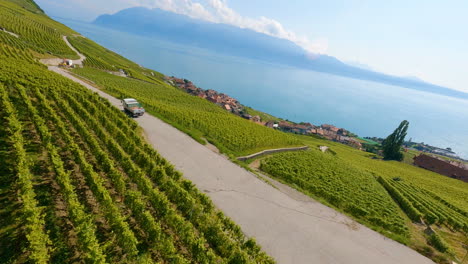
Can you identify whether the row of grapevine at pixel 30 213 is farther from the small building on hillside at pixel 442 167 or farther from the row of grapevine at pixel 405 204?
the small building on hillside at pixel 442 167

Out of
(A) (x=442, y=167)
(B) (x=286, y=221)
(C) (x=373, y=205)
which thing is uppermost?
(B) (x=286, y=221)

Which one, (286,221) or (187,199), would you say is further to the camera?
(286,221)

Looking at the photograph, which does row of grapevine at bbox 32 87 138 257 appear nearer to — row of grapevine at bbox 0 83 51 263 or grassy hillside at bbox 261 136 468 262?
row of grapevine at bbox 0 83 51 263

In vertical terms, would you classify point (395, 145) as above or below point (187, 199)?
above

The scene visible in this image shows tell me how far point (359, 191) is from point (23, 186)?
29.8m

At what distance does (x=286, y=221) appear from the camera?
15.2m

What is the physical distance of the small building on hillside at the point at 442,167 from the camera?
7088 cm

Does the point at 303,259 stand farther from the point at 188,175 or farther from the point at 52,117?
the point at 52,117

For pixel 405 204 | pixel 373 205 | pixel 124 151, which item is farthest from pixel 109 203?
pixel 405 204

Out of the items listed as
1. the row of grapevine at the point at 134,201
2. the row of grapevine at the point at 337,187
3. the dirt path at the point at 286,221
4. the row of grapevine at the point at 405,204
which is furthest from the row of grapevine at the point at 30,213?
the row of grapevine at the point at 405,204

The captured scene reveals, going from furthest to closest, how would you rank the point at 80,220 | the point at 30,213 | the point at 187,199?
the point at 187,199
the point at 80,220
the point at 30,213

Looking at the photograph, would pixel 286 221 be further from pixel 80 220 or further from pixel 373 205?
pixel 373 205

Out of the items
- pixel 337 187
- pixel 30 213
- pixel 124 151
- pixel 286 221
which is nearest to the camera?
pixel 30 213

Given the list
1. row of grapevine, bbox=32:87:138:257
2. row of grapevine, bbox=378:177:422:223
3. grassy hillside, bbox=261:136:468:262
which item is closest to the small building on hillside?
grassy hillside, bbox=261:136:468:262
